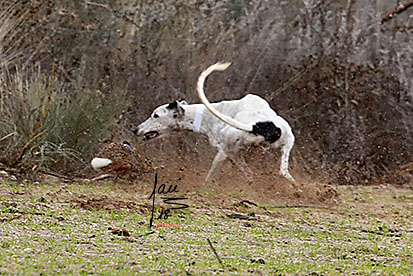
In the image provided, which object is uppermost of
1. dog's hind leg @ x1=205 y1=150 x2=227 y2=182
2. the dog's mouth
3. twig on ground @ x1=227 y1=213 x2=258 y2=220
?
twig on ground @ x1=227 y1=213 x2=258 y2=220

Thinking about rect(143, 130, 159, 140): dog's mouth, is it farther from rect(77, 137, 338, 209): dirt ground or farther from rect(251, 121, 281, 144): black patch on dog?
rect(251, 121, 281, 144): black patch on dog

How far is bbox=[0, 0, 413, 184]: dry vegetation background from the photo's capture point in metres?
13.0

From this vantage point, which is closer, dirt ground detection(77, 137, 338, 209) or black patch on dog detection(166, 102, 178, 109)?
dirt ground detection(77, 137, 338, 209)

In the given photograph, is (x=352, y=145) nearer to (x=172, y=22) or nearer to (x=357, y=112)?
(x=357, y=112)

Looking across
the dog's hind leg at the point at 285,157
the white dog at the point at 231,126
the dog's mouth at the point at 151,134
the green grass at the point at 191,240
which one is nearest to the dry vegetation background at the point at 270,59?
the dog's mouth at the point at 151,134

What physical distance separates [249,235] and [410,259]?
1331mm

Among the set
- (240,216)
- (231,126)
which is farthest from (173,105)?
(240,216)

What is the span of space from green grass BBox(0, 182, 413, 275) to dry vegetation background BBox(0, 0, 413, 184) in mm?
4824

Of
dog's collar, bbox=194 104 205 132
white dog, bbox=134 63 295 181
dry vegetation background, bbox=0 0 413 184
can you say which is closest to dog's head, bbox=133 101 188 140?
white dog, bbox=134 63 295 181

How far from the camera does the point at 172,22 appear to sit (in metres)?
13.8

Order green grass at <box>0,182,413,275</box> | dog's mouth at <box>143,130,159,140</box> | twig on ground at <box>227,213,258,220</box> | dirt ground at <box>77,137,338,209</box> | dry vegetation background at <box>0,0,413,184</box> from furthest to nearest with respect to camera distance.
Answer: dry vegetation background at <box>0,0,413,184</box>, dog's mouth at <box>143,130,159,140</box>, dirt ground at <box>77,137,338,209</box>, twig on ground at <box>227,213,258,220</box>, green grass at <box>0,182,413,275</box>

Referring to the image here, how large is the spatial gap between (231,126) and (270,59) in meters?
4.79

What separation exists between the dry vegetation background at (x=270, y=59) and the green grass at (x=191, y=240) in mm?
4824

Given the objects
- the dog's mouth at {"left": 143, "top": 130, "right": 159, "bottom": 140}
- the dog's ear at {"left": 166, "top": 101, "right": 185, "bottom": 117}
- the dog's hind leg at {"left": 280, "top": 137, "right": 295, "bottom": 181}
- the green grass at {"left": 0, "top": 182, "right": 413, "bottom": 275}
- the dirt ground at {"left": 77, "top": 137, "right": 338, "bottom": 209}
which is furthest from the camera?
the dog's mouth at {"left": 143, "top": 130, "right": 159, "bottom": 140}
